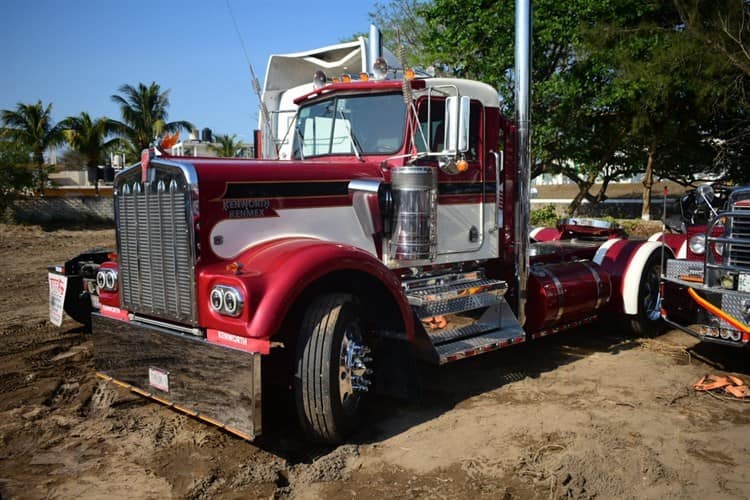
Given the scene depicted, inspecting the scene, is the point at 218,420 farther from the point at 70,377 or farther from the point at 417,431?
the point at 70,377

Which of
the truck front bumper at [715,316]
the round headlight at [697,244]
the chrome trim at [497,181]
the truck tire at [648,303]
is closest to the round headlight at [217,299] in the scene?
the chrome trim at [497,181]

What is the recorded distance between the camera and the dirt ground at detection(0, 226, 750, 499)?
3.76m

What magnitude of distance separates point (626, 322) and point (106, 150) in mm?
29375

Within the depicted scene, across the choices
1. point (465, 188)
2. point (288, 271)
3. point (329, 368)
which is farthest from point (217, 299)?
point (465, 188)

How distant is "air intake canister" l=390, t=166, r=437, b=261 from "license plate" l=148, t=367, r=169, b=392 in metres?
1.93

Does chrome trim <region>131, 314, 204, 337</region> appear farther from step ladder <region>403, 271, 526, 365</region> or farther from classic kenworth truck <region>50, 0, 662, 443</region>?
step ladder <region>403, 271, 526, 365</region>

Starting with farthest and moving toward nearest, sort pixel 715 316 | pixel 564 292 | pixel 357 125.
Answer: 1. pixel 564 292
2. pixel 715 316
3. pixel 357 125

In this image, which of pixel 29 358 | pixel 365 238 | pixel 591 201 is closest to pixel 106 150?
pixel 591 201

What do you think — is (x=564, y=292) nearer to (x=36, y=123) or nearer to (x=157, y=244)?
(x=157, y=244)

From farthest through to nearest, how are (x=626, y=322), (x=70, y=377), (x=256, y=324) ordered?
(x=626, y=322) < (x=70, y=377) < (x=256, y=324)

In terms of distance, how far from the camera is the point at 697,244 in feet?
20.5

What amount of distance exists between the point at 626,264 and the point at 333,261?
14.7 ft

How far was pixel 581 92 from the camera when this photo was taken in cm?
1630

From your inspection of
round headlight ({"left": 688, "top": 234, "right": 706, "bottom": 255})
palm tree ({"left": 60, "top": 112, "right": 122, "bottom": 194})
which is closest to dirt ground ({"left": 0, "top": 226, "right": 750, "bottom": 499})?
round headlight ({"left": 688, "top": 234, "right": 706, "bottom": 255})
